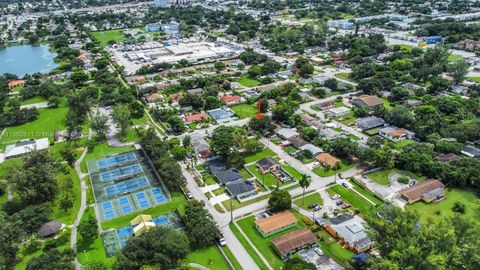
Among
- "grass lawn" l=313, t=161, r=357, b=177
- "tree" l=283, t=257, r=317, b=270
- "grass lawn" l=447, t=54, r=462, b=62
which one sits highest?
"grass lawn" l=447, t=54, r=462, b=62

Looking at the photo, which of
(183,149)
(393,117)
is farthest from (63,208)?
(393,117)

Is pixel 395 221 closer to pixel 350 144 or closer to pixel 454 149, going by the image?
pixel 350 144

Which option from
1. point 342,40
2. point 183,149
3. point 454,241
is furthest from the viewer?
point 342,40

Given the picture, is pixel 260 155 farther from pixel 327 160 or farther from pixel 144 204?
pixel 144 204

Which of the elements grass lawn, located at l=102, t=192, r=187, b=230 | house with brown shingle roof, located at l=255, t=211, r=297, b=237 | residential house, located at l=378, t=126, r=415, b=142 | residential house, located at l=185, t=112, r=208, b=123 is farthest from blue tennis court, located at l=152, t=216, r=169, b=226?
residential house, located at l=378, t=126, r=415, b=142

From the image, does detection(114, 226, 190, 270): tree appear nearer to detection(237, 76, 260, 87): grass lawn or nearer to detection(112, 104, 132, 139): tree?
detection(112, 104, 132, 139): tree

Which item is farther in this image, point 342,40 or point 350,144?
point 342,40

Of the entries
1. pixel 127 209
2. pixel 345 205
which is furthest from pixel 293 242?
pixel 127 209
